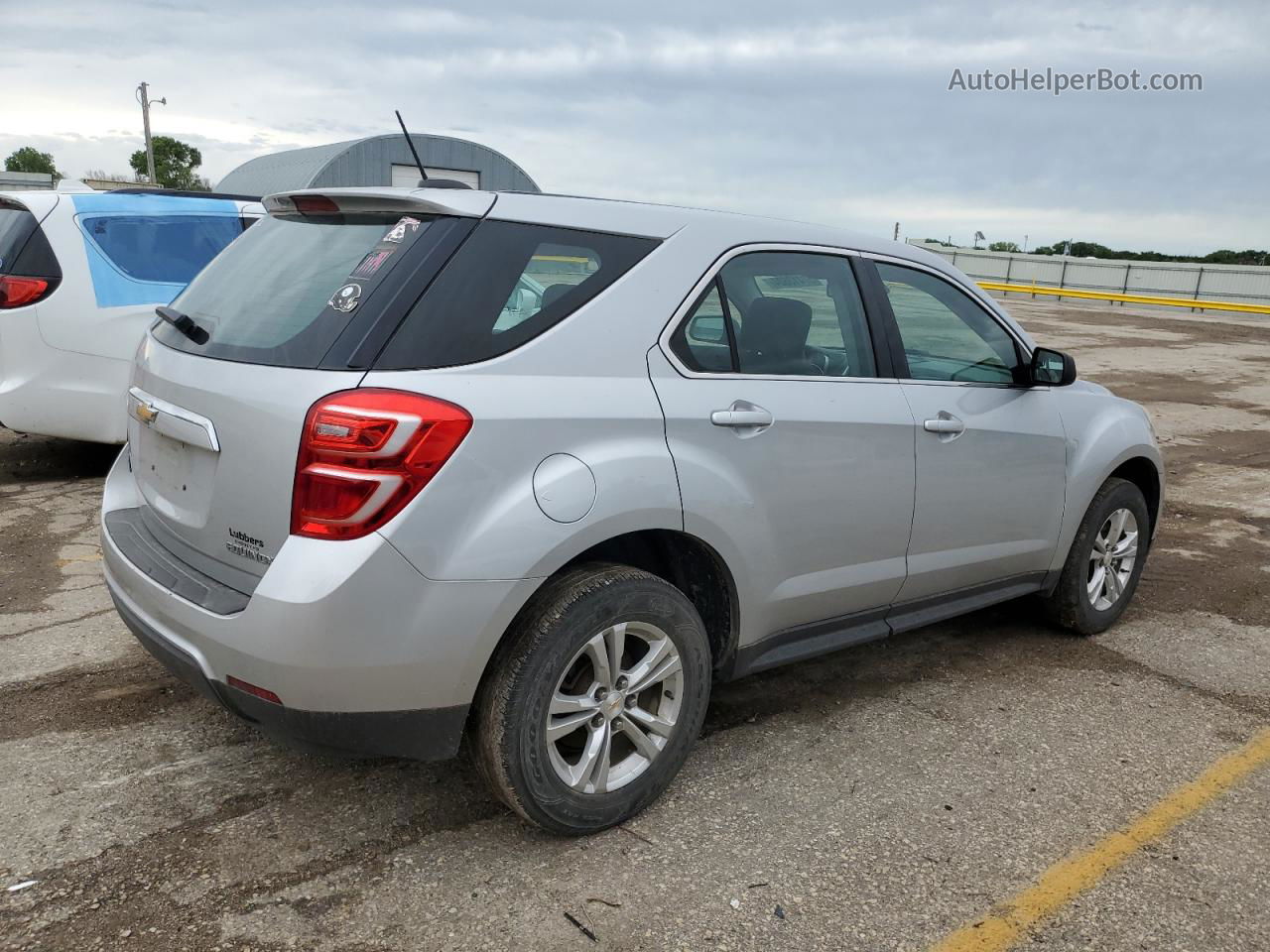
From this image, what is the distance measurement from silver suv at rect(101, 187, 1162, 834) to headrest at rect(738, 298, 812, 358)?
0.04ft

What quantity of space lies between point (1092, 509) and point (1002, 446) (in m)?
0.82

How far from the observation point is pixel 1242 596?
17.4 ft

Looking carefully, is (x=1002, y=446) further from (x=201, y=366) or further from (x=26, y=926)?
(x=26, y=926)

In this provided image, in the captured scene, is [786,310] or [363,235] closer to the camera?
[363,235]

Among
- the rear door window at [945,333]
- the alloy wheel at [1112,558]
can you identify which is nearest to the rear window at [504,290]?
the rear door window at [945,333]

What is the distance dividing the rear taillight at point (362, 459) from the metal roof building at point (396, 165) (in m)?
27.2

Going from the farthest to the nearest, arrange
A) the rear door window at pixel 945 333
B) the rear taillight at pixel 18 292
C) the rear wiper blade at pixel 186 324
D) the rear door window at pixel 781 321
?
the rear taillight at pixel 18 292, the rear door window at pixel 945 333, the rear door window at pixel 781 321, the rear wiper blade at pixel 186 324

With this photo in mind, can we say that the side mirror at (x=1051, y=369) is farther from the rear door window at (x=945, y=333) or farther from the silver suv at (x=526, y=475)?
the silver suv at (x=526, y=475)

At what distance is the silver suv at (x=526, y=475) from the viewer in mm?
2475

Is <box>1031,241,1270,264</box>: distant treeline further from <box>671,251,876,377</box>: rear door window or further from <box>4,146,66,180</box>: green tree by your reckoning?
<box>4,146,66,180</box>: green tree

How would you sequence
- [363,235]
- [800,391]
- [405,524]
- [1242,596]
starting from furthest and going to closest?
[1242,596] → [800,391] → [363,235] → [405,524]

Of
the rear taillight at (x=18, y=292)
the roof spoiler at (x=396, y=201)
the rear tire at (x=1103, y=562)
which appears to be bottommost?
the rear tire at (x=1103, y=562)

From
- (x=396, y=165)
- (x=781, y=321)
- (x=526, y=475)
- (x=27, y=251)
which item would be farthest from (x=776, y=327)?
(x=396, y=165)

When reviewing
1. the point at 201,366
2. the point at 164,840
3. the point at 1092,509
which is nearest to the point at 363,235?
the point at 201,366
